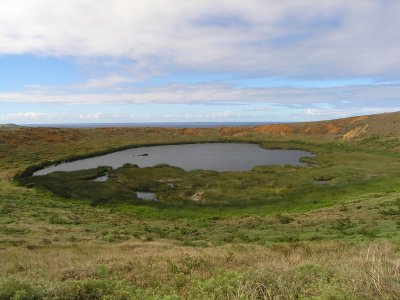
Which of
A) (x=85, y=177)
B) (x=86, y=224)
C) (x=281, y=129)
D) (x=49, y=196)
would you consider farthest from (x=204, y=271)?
(x=281, y=129)

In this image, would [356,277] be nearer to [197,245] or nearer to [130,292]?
[130,292]

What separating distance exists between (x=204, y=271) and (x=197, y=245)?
8736mm

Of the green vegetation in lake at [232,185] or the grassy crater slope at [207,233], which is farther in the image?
the green vegetation in lake at [232,185]

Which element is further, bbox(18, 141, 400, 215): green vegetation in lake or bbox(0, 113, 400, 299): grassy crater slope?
bbox(18, 141, 400, 215): green vegetation in lake

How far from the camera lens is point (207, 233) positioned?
84.0 feet

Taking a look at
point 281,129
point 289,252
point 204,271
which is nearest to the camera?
point 204,271

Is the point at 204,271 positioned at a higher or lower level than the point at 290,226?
higher

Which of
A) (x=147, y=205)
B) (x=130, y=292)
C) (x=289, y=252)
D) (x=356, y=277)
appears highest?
(x=356, y=277)

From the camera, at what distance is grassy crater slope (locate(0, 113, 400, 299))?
8820mm

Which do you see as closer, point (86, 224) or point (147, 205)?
point (86, 224)

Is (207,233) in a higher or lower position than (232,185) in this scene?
higher

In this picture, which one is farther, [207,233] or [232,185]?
[232,185]

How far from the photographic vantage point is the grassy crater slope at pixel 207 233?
882 cm

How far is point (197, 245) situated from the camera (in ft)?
66.4
